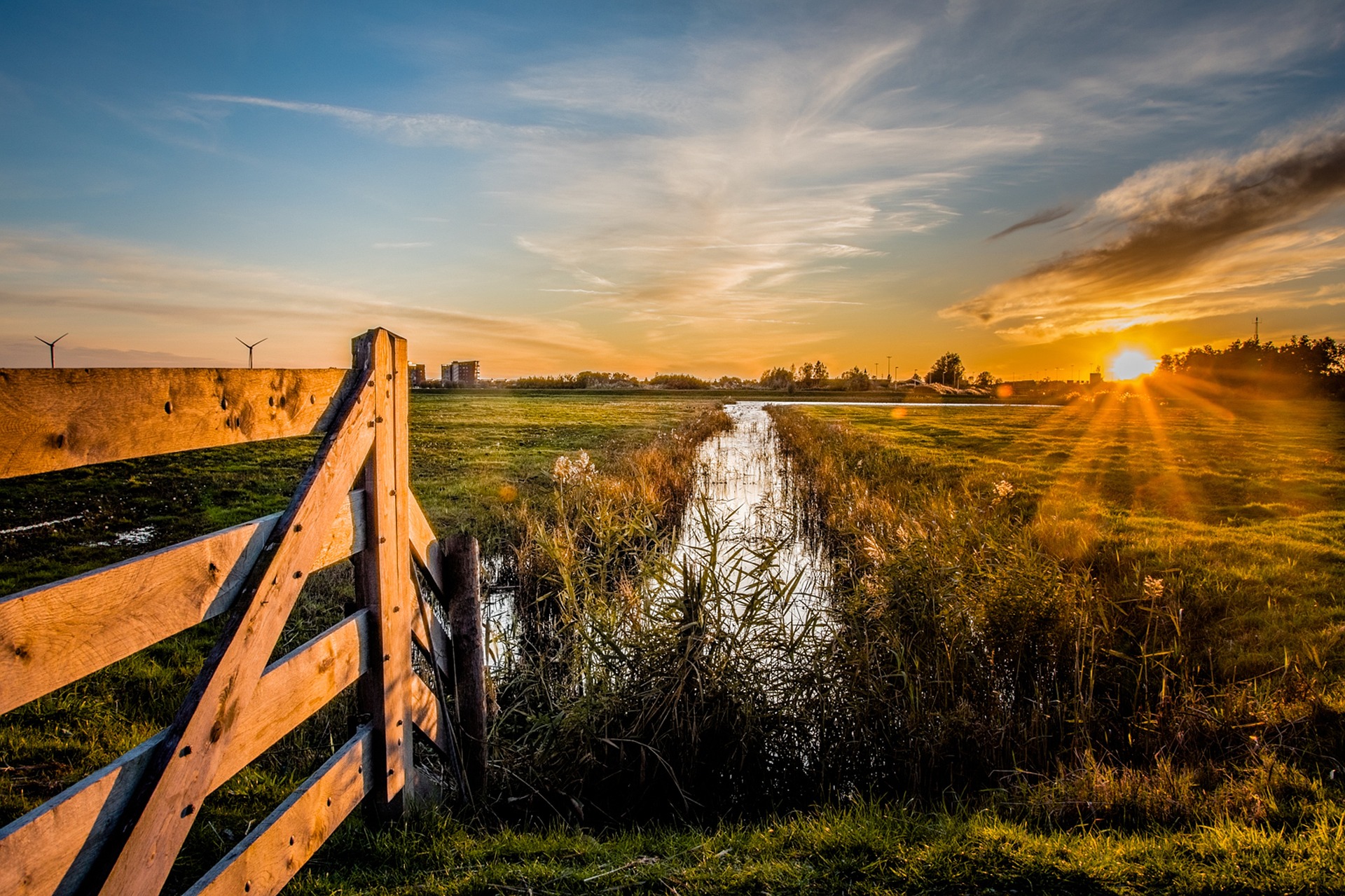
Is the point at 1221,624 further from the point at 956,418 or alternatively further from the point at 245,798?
the point at 956,418

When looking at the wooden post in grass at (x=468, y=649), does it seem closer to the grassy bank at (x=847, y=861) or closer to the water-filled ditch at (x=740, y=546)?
the grassy bank at (x=847, y=861)

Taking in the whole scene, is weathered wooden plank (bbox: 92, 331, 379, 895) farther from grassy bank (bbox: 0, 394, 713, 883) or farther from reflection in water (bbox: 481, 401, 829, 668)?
reflection in water (bbox: 481, 401, 829, 668)

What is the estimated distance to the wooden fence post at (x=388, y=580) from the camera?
3533mm

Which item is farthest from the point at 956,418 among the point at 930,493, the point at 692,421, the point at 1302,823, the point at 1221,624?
the point at 1302,823

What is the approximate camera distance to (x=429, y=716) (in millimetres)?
4211

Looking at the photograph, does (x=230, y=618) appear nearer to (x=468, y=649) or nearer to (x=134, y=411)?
(x=134, y=411)

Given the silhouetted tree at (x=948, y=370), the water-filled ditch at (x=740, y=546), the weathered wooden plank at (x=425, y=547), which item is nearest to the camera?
the weathered wooden plank at (x=425, y=547)

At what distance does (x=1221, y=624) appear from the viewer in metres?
8.29

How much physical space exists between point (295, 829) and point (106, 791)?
1082mm

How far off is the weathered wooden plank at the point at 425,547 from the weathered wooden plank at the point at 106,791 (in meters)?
0.82

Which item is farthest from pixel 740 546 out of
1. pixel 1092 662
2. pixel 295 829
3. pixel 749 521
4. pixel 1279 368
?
pixel 1279 368

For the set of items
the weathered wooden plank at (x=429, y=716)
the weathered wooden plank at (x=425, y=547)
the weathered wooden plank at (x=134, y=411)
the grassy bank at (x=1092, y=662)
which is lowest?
the grassy bank at (x=1092, y=662)

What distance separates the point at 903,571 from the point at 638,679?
3111 mm

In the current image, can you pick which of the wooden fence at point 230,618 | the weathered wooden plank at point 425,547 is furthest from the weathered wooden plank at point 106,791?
the weathered wooden plank at point 425,547
